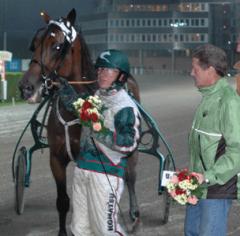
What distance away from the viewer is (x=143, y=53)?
286 ft

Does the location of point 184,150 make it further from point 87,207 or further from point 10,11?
point 10,11

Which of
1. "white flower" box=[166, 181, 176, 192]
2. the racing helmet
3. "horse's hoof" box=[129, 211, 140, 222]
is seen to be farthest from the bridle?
"white flower" box=[166, 181, 176, 192]

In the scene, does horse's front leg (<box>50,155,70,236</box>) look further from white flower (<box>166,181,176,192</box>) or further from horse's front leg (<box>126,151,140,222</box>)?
white flower (<box>166,181,176,192</box>)

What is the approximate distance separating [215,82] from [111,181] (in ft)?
3.47

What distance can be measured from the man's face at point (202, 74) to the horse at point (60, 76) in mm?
1819

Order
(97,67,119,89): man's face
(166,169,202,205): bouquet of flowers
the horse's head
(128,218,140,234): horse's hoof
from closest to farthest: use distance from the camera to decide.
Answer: (166,169,202,205): bouquet of flowers
(97,67,119,89): man's face
the horse's head
(128,218,140,234): horse's hoof

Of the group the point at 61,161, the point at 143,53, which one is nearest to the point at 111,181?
the point at 61,161

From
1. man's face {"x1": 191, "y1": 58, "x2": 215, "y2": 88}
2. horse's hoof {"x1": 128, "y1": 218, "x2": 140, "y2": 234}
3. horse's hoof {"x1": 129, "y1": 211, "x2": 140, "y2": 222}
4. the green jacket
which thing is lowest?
horse's hoof {"x1": 128, "y1": 218, "x2": 140, "y2": 234}

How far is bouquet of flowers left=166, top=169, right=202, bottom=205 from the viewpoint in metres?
3.42

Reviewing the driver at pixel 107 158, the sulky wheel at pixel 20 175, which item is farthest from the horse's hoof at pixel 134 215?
the driver at pixel 107 158

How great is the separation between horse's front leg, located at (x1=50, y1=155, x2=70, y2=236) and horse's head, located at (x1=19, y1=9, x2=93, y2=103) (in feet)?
2.17

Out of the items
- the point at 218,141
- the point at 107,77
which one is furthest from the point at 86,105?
the point at 218,141

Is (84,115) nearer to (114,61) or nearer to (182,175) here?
(114,61)

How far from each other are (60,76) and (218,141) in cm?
214
